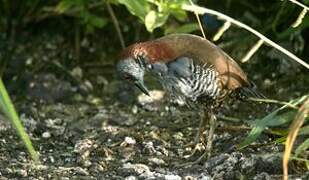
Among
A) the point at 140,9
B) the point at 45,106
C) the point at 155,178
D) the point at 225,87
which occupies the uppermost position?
the point at 140,9

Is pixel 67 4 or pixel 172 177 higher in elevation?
pixel 67 4

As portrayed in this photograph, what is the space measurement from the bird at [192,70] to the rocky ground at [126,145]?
0.21 metres

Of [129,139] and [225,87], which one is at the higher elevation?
[225,87]

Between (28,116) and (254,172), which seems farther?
(28,116)

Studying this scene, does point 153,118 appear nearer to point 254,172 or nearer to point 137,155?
point 137,155

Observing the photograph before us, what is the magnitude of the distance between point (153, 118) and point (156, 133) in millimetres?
362

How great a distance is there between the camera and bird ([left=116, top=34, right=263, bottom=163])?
3635mm

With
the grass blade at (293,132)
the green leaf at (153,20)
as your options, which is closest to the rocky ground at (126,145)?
the grass blade at (293,132)

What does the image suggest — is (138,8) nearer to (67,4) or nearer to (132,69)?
(132,69)

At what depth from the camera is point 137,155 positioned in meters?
3.85

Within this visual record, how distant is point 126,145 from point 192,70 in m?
0.59

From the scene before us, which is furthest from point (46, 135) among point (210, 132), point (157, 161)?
point (210, 132)

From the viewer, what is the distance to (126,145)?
3951 millimetres

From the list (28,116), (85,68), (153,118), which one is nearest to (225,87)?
(153,118)
